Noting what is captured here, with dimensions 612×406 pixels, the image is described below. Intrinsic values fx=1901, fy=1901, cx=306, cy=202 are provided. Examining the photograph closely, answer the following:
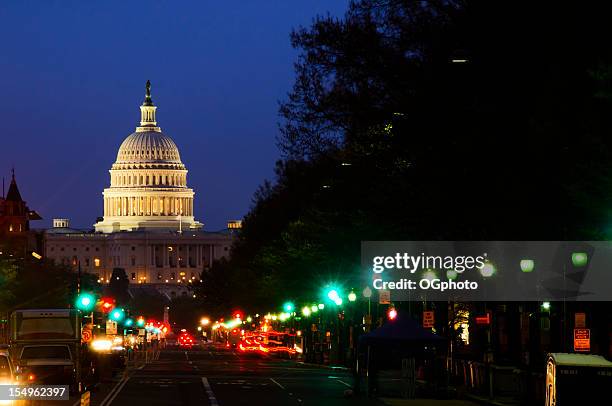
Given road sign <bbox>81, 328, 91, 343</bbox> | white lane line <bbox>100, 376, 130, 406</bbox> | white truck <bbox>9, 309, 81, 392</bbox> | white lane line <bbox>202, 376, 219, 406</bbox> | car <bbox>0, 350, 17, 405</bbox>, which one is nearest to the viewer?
car <bbox>0, 350, 17, 405</bbox>

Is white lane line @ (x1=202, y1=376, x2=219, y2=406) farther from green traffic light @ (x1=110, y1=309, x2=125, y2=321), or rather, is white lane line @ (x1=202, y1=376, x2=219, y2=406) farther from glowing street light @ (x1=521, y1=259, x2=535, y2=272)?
green traffic light @ (x1=110, y1=309, x2=125, y2=321)

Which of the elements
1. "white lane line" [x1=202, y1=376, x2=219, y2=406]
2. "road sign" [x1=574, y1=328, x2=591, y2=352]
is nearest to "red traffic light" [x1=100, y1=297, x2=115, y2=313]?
"white lane line" [x1=202, y1=376, x2=219, y2=406]

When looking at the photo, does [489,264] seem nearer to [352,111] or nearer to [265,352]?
[352,111]

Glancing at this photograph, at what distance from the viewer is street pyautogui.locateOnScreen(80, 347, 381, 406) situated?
172 ft

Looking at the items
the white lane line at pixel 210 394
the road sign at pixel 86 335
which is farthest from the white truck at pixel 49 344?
the white lane line at pixel 210 394

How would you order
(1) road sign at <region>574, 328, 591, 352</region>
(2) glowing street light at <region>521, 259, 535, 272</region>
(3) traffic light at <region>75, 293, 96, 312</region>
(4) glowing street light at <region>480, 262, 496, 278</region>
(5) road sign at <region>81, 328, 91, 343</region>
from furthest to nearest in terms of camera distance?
1. (3) traffic light at <region>75, 293, 96, 312</region>
2. (5) road sign at <region>81, 328, 91, 343</region>
3. (4) glowing street light at <region>480, 262, 496, 278</region>
4. (2) glowing street light at <region>521, 259, 535, 272</region>
5. (1) road sign at <region>574, 328, 591, 352</region>

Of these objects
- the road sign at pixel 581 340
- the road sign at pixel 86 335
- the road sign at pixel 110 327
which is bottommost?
the road sign at pixel 581 340

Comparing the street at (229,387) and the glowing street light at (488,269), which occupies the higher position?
the glowing street light at (488,269)

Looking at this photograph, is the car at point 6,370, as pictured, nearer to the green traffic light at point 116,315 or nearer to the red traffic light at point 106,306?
the red traffic light at point 106,306

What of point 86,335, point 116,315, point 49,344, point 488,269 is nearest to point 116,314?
point 116,315

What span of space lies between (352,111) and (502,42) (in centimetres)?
1357

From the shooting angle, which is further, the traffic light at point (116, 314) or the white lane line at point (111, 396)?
the traffic light at point (116, 314)

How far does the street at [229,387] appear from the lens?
172ft

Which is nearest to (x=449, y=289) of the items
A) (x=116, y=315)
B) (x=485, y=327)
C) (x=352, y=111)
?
(x=485, y=327)
